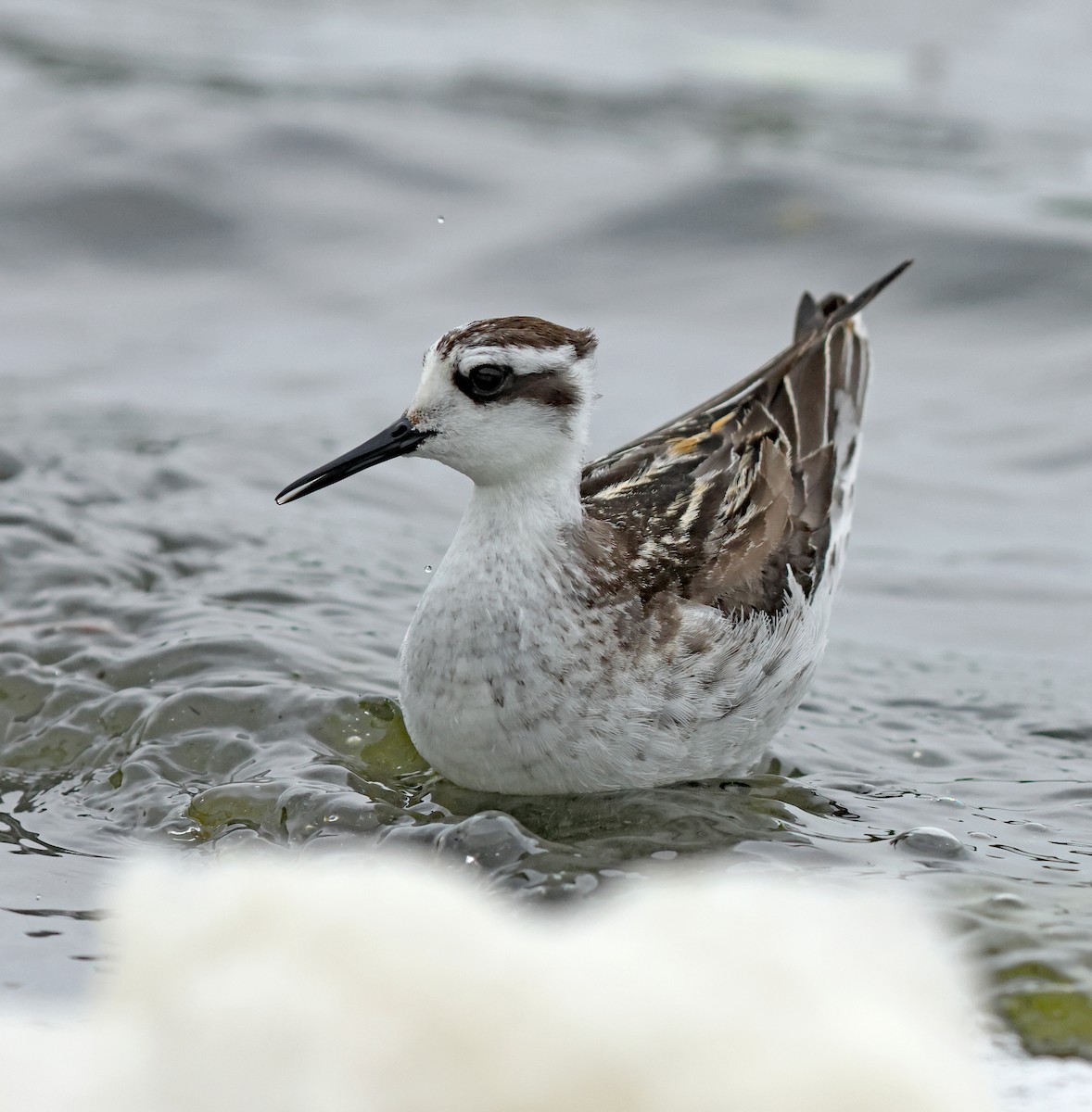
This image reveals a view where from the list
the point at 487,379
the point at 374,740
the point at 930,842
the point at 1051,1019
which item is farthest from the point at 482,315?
the point at 1051,1019

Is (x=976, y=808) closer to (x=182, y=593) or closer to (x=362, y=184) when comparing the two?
(x=182, y=593)

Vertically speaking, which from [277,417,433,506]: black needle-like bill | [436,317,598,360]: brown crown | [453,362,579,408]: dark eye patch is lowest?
[277,417,433,506]: black needle-like bill

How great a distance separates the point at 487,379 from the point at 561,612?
770 mm

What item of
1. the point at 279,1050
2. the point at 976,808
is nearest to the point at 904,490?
the point at 976,808

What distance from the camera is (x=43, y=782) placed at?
5480 millimetres

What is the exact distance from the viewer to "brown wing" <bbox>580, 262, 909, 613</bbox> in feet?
19.1

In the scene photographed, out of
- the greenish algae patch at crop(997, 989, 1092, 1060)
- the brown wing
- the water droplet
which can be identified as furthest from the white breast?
the greenish algae patch at crop(997, 989, 1092, 1060)

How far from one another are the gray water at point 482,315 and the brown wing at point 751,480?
71cm

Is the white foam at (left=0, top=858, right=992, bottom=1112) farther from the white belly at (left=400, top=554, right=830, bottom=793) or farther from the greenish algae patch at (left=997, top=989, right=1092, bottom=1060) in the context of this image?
the white belly at (left=400, top=554, right=830, bottom=793)

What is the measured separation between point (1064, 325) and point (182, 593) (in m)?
6.94

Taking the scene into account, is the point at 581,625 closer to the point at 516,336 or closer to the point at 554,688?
the point at 554,688

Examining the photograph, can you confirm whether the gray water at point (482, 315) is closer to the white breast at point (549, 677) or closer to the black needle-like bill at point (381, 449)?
the white breast at point (549, 677)

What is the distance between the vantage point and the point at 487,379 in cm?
537

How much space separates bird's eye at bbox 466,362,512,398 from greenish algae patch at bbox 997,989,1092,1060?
2.43 m
